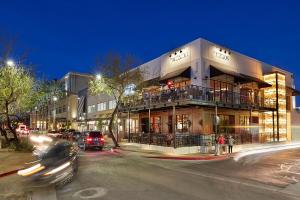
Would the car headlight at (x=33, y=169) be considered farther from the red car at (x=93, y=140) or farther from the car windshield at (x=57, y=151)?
the red car at (x=93, y=140)

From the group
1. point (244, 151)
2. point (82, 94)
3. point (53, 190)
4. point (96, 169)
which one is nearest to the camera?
point (53, 190)

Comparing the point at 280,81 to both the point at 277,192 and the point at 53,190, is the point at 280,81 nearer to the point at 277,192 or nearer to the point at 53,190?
the point at 277,192

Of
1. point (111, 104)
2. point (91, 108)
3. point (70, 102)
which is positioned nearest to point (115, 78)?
point (111, 104)

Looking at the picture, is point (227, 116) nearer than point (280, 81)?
Yes

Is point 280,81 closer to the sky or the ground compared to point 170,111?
closer to the sky

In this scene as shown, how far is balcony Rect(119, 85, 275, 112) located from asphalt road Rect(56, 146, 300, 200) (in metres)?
8.91

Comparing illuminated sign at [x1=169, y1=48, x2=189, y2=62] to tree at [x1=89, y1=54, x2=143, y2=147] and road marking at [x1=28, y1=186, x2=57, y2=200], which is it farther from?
road marking at [x1=28, y1=186, x2=57, y2=200]

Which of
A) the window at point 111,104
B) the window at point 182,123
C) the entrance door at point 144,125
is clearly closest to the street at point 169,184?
the window at point 182,123

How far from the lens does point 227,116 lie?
30.7 metres

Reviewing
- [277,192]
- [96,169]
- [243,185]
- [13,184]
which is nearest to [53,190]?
[13,184]

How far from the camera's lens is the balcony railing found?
24.7m

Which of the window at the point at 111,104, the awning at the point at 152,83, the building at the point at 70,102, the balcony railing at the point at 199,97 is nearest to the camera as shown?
the balcony railing at the point at 199,97

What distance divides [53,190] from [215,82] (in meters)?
22.6

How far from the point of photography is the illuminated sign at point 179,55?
99.2 ft
